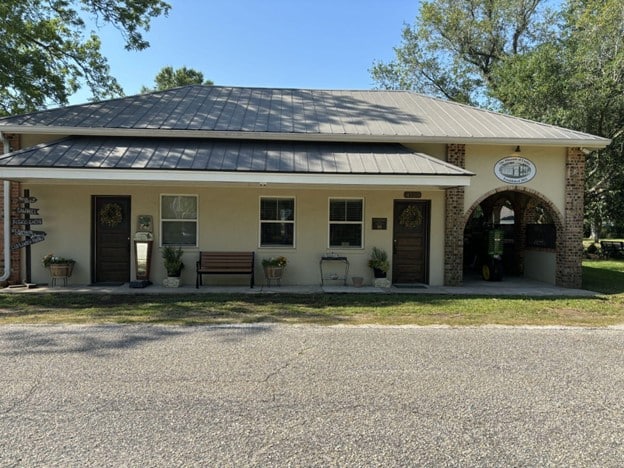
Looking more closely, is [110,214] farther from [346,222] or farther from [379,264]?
[379,264]

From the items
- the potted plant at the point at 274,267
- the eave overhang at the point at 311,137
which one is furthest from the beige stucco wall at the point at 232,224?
the eave overhang at the point at 311,137

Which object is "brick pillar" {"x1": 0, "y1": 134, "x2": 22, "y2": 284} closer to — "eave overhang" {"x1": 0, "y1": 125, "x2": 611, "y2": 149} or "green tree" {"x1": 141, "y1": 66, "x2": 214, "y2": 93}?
"eave overhang" {"x1": 0, "y1": 125, "x2": 611, "y2": 149}

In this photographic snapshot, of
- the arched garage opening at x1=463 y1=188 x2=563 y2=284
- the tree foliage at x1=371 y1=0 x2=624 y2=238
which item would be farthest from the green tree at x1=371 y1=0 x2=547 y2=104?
the arched garage opening at x1=463 y1=188 x2=563 y2=284

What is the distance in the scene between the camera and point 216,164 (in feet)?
32.2

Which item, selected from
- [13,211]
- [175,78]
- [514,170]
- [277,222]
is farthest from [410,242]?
[175,78]

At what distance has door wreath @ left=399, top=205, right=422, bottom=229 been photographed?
1184 centimetres

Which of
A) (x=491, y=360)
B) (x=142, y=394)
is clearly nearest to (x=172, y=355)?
(x=142, y=394)

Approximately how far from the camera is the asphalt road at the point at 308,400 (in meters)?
3.16

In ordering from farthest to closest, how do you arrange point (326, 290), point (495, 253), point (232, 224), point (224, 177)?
point (495, 253) < point (232, 224) < point (326, 290) < point (224, 177)

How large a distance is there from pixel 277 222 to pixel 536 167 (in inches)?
276

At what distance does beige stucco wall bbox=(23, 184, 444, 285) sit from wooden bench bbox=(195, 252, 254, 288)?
0.48m

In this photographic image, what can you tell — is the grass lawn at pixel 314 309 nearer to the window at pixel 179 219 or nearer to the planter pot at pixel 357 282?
the planter pot at pixel 357 282

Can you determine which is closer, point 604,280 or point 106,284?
point 106,284

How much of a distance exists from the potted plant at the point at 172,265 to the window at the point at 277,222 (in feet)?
7.04
